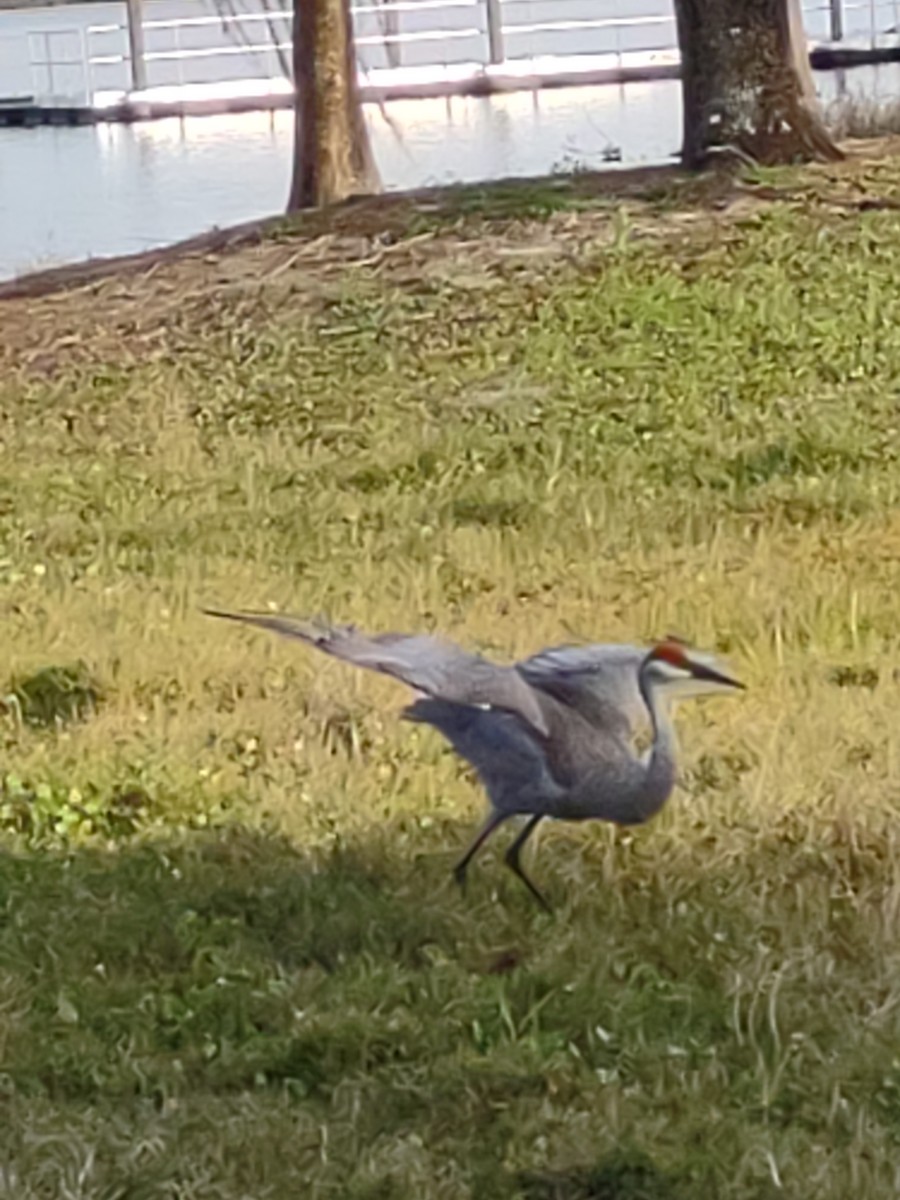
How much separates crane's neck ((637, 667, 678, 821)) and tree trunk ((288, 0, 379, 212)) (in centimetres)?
1072

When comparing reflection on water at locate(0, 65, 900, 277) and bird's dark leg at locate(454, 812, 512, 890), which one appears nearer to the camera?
bird's dark leg at locate(454, 812, 512, 890)

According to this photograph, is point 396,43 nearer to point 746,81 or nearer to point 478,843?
point 746,81

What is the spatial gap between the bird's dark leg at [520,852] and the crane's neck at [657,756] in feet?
0.80

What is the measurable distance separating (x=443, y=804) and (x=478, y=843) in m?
0.78

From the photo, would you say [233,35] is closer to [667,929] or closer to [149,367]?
[149,367]

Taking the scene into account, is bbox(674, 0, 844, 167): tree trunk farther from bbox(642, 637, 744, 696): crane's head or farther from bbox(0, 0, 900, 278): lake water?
bbox(642, 637, 744, 696): crane's head

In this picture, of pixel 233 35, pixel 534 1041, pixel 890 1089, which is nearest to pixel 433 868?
pixel 534 1041

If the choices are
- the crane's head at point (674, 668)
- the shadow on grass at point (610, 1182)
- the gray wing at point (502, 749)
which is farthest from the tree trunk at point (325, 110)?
the shadow on grass at point (610, 1182)

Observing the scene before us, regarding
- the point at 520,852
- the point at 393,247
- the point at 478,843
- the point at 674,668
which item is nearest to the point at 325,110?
the point at 393,247

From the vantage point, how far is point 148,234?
17797 mm

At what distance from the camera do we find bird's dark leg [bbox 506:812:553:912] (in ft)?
15.0

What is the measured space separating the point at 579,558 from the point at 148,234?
426 inches

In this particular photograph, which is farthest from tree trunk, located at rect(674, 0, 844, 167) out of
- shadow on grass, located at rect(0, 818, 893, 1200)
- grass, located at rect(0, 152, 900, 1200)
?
shadow on grass, located at rect(0, 818, 893, 1200)

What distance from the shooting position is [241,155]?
2316 centimetres
